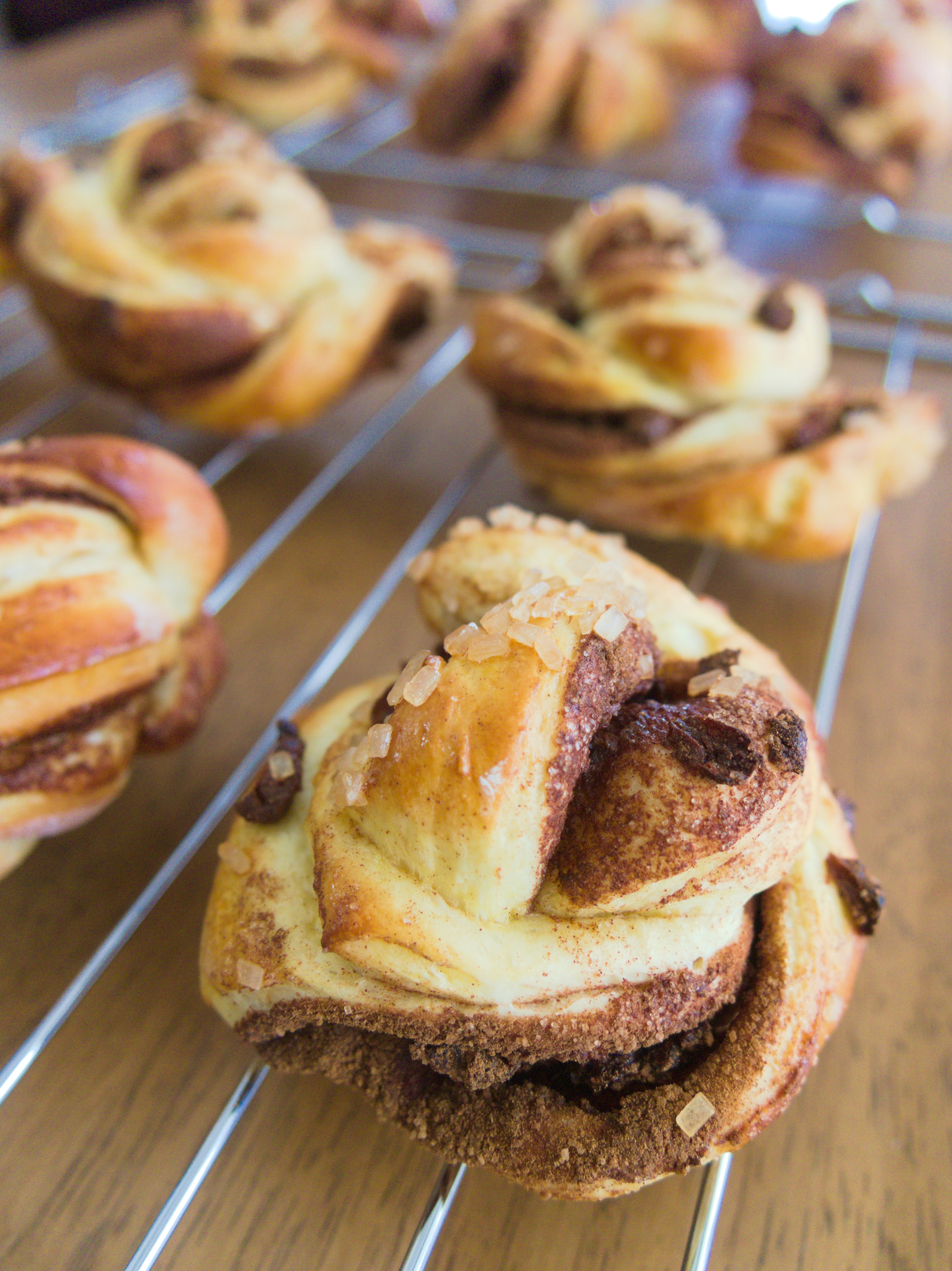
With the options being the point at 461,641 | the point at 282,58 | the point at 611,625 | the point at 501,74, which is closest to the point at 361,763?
the point at 461,641

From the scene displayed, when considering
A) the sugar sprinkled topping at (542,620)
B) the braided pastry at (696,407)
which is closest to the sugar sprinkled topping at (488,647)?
the sugar sprinkled topping at (542,620)

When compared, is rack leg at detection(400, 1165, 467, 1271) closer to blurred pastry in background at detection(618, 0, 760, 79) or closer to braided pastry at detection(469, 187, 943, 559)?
braided pastry at detection(469, 187, 943, 559)

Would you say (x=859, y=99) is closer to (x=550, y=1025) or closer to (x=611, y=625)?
(x=611, y=625)

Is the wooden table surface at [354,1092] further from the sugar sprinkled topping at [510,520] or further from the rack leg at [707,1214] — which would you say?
the sugar sprinkled topping at [510,520]

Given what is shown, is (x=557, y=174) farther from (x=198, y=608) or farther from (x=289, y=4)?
(x=198, y=608)

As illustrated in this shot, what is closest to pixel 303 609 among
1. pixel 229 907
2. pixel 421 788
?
pixel 229 907

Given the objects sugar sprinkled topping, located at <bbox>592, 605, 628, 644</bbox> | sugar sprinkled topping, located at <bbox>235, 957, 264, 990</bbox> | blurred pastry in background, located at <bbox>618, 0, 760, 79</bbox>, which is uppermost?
blurred pastry in background, located at <bbox>618, 0, 760, 79</bbox>

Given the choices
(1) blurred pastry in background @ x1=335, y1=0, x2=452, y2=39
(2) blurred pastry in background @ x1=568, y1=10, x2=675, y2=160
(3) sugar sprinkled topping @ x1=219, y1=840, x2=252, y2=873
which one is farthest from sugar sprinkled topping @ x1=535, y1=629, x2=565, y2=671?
(1) blurred pastry in background @ x1=335, y1=0, x2=452, y2=39
